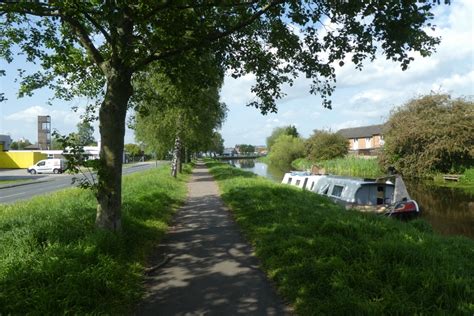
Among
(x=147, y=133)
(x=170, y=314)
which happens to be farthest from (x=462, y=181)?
(x=170, y=314)

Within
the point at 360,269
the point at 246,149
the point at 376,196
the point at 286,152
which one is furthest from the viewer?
the point at 246,149

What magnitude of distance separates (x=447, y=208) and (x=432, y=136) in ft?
58.1

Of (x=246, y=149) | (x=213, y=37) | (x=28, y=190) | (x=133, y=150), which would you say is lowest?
(x=28, y=190)

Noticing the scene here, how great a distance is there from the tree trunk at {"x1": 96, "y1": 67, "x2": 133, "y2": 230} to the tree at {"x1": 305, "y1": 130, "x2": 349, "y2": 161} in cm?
5075

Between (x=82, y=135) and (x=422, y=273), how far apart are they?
575cm

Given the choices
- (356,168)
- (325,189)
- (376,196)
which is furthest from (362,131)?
(376,196)

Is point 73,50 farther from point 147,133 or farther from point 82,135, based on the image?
point 147,133

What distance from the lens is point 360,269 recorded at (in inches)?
219

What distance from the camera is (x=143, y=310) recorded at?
5.00 metres

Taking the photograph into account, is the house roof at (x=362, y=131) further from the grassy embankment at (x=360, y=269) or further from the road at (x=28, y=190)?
the grassy embankment at (x=360, y=269)

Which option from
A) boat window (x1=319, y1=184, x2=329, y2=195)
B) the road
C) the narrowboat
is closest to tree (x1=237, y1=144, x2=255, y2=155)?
the road

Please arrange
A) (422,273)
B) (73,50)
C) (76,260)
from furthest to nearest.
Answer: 1. (73,50)
2. (76,260)
3. (422,273)

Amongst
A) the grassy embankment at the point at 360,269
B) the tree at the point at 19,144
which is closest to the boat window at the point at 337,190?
the grassy embankment at the point at 360,269

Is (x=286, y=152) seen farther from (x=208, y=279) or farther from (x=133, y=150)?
(x=208, y=279)
